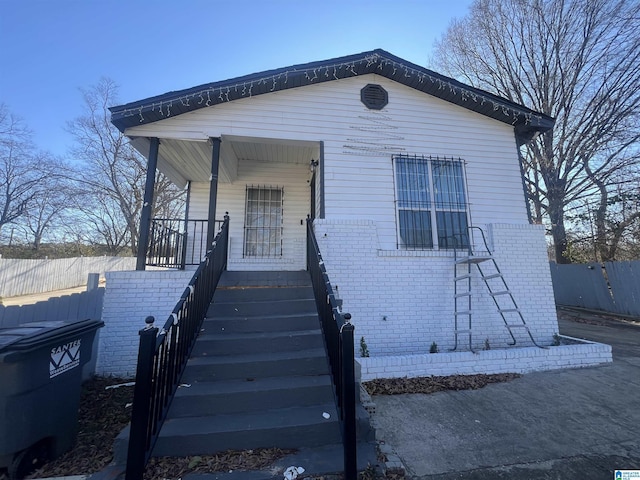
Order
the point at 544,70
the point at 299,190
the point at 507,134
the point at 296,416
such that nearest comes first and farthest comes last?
the point at 296,416, the point at 507,134, the point at 299,190, the point at 544,70

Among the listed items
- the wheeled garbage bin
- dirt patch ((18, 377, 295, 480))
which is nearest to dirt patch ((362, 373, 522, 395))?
dirt patch ((18, 377, 295, 480))

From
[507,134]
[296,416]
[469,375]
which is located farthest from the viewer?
[507,134]

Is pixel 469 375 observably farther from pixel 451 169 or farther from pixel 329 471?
pixel 451 169

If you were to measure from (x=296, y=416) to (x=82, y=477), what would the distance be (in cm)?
169

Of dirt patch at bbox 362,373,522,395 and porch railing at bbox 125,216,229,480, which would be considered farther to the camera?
dirt patch at bbox 362,373,522,395

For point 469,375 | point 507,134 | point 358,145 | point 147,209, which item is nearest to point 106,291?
point 147,209

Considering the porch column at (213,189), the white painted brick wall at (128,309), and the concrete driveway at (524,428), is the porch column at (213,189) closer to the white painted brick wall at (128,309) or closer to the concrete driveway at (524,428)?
the white painted brick wall at (128,309)

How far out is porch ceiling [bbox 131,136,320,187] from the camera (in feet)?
17.8

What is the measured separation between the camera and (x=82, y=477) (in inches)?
85.0

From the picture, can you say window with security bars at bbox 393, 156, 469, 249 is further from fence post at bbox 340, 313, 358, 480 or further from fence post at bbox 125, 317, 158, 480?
fence post at bbox 125, 317, 158, 480

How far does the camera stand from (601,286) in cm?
1034

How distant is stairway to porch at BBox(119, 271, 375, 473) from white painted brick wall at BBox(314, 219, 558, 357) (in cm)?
118

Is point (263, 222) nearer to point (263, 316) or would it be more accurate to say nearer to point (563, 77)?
point (263, 316)

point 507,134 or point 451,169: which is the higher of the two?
point 507,134
